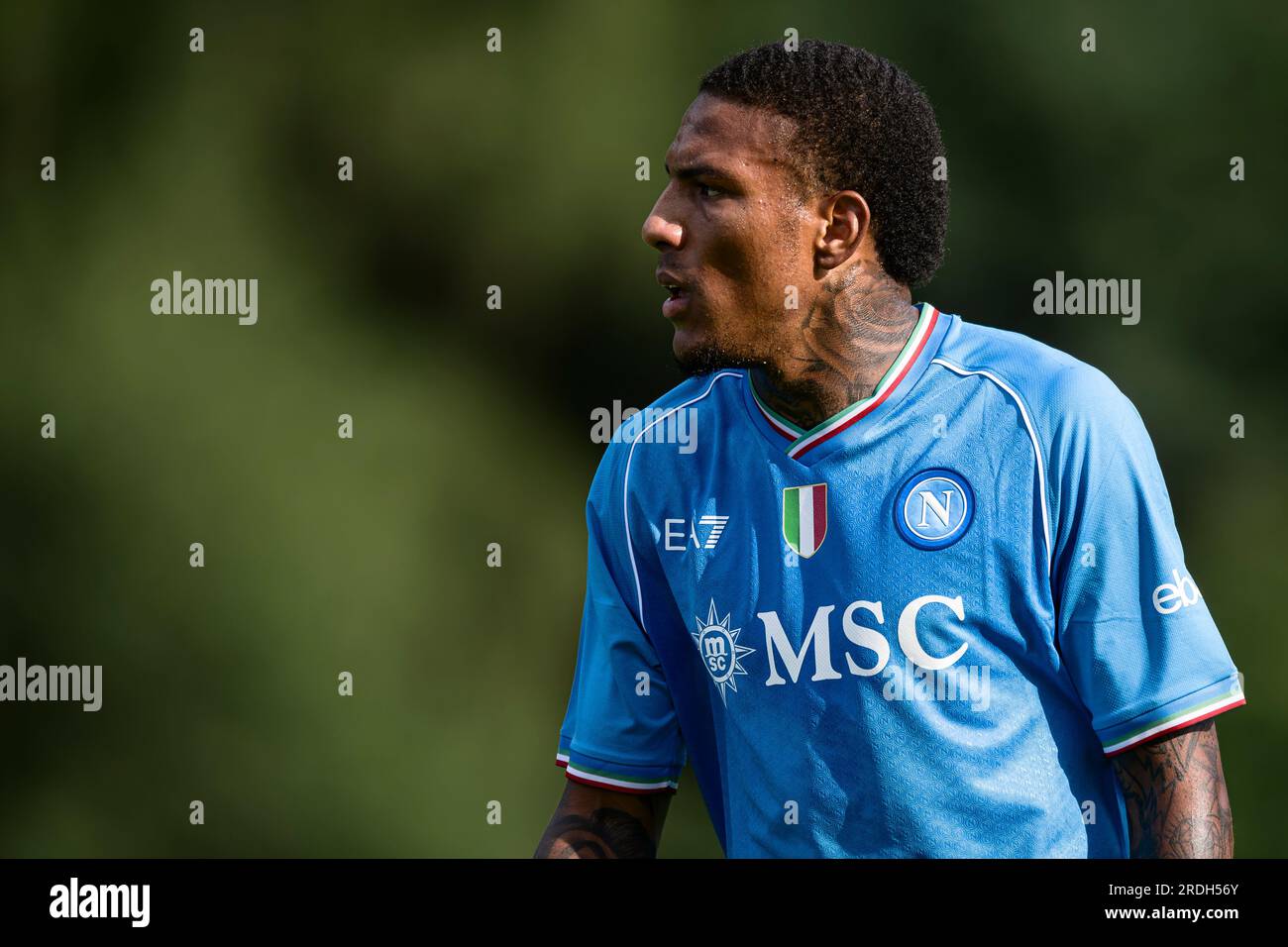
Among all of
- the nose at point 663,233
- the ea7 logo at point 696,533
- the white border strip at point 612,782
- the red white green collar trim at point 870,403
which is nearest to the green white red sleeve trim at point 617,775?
the white border strip at point 612,782

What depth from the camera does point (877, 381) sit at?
2.51 metres

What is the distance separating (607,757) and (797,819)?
349 mm

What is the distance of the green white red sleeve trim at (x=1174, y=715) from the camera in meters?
2.21

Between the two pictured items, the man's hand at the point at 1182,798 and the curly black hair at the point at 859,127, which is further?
the curly black hair at the point at 859,127

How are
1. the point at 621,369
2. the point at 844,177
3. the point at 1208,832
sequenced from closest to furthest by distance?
1. the point at 1208,832
2. the point at 844,177
3. the point at 621,369

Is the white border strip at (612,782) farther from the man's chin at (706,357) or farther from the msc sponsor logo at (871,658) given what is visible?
the man's chin at (706,357)

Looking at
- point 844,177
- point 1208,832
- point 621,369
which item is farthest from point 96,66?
point 1208,832

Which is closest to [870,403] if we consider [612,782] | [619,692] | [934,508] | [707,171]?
[934,508]

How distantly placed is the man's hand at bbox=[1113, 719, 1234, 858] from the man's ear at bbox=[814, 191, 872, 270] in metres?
0.87

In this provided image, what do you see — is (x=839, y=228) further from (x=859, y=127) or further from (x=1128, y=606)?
(x=1128, y=606)

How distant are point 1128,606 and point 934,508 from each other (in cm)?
31

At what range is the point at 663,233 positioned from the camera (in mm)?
2527

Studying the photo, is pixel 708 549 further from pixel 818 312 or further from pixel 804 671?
pixel 818 312

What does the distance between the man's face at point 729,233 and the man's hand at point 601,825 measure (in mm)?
690
